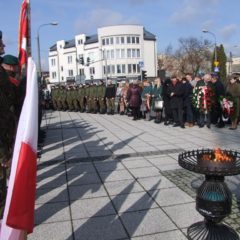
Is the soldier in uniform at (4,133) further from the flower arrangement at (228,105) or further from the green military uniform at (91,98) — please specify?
the green military uniform at (91,98)

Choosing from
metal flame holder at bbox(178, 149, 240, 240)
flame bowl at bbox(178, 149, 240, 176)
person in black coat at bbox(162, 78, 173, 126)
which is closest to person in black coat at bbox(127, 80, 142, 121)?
person in black coat at bbox(162, 78, 173, 126)

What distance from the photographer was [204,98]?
11.9 m

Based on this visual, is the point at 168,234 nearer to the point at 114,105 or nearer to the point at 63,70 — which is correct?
the point at 114,105

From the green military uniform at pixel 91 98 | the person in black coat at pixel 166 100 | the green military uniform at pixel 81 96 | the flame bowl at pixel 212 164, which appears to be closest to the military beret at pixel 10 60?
the flame bowl at pixel 212 164

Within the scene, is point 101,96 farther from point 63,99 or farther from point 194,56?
point 194,56

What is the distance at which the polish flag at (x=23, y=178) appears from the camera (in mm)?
2576

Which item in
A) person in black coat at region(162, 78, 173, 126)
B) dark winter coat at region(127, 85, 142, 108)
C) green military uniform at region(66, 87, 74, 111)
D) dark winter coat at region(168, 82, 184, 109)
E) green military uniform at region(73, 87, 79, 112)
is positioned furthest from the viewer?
green military uniform at region(66, 87, 74, 111)

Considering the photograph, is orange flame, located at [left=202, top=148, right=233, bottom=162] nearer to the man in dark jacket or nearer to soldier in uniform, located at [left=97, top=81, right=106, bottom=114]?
the man in dark jacket

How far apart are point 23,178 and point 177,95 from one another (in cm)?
1022

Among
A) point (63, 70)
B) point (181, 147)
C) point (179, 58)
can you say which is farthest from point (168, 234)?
point (63, 70)

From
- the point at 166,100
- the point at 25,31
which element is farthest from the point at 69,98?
the point at 25,31

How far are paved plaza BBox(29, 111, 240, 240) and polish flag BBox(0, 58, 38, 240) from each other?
149 cm

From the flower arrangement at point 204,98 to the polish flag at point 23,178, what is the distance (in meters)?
9.69

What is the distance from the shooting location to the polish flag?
2.58m
